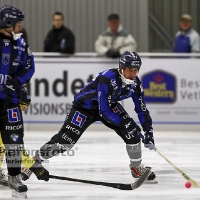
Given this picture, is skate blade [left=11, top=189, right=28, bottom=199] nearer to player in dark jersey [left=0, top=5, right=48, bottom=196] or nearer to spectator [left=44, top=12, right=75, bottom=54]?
player in dark jersey [left=0, top=5, right=48, bottom=196]

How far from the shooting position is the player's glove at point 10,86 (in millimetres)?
5984

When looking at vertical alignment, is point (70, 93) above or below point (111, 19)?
below

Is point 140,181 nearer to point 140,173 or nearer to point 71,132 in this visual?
point 140,173

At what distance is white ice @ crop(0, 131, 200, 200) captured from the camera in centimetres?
622

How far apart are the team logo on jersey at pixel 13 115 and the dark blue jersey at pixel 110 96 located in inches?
31.4

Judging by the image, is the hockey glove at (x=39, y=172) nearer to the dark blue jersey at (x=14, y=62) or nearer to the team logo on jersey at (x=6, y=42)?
the dark blue jersey at (x=14, y=62)

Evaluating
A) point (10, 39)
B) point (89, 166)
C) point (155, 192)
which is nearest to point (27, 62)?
point (10, 39)

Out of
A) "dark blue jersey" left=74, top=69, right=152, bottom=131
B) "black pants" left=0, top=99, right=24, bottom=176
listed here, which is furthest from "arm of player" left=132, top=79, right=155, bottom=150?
"black pants" left=0, top=99, right=24, bottom=176

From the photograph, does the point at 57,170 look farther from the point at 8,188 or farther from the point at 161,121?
the point at 161,121

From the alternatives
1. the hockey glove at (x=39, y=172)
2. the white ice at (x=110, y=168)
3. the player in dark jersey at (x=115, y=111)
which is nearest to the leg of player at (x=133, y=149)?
the player in dark jersey at (x=115, y=111)

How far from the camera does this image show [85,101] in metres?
6.82

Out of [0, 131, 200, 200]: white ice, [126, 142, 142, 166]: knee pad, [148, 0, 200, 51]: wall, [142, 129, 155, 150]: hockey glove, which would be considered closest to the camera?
[0, 131, 200, 200]: white ice

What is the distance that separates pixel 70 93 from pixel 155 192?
542 cm

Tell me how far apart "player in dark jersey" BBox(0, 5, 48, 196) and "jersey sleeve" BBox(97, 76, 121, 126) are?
70cm
